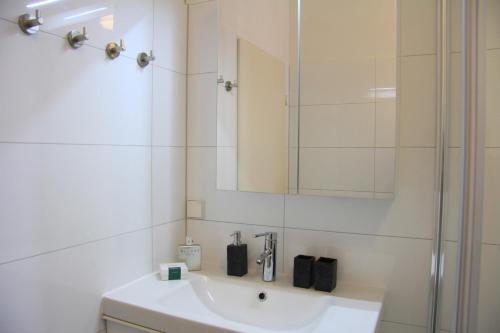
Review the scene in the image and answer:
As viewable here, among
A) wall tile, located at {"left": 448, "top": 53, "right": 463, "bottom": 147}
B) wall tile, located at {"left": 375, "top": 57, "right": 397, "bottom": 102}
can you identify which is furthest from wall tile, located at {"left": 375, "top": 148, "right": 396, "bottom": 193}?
wall tile, located at {"left": 448, "top": 53, "right": 463, "bottom": 147}

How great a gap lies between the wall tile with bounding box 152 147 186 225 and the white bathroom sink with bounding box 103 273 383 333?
0.25 metres

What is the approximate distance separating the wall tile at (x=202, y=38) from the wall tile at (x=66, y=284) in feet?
2.37

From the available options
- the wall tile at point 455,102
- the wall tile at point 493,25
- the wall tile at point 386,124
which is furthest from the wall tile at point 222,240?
the wall tile at point 493,25

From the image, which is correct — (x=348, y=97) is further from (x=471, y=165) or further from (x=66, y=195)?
(x=66, y=195)

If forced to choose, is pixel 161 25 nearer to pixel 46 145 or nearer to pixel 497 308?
pixel 46 145

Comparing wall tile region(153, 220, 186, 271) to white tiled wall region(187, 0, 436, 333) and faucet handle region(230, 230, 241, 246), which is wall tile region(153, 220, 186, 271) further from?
faucet handle region(230, 230, 241, 246)

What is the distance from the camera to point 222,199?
151 centimetres

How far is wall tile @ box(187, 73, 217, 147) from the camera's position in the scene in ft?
4.99

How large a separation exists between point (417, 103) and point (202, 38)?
0.88 metres

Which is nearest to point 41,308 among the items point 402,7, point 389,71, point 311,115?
point 311,115

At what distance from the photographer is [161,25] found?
1.44m

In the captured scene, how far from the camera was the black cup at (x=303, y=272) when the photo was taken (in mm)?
1260

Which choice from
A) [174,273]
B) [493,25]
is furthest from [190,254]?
[493,25]

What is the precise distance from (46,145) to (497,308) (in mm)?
1065
